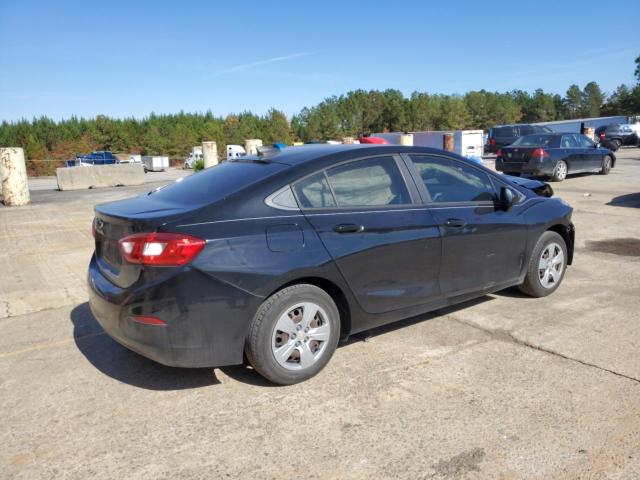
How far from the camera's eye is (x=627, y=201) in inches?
463

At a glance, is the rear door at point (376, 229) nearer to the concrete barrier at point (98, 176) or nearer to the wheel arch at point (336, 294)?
the wheel arch at point (336, 294)

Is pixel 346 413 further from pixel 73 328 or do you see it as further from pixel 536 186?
pixel 536 186

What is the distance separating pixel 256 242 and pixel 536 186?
394 centimetres

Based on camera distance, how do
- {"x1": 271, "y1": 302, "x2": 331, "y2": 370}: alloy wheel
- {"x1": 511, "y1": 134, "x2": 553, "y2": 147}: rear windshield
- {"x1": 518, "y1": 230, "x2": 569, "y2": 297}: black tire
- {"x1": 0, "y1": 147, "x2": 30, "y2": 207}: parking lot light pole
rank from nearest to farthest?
{"x1": 271, "y1": 302, "x2": 331, "y2": 370}: alloy wheel → {"x1": 518, "y1": 230, "x2": 569, "y2": 297}: black tire → {"x1": 0, "y1": 147, "x2": 30, "y2": 207}: parking lot light pole → {"x1": 511, "y1": 134, "x2": 553, "y2": 147}: rear windshield

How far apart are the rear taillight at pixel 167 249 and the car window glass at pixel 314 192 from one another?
31.2 inches

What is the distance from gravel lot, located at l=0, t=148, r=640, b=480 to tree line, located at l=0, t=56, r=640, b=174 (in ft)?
207

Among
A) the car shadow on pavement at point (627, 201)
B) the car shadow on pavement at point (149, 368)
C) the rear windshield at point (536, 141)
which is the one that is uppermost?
the rear windshield at point (536, 141)

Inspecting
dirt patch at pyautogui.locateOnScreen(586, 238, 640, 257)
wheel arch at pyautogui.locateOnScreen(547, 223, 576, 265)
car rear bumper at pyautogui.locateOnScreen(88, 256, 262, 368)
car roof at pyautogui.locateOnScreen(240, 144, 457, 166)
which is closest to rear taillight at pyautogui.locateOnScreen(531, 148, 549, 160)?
→ dirt patch at pyautogui.locateOnScreen(586, 238, 640, 257)

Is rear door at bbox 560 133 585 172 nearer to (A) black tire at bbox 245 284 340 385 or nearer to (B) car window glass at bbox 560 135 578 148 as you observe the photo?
(B) car window glass at bbox 560 135 578 148

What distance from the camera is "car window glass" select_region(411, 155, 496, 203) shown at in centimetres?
442

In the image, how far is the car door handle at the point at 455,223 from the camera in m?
4.35

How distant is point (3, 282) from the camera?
21.6 feet

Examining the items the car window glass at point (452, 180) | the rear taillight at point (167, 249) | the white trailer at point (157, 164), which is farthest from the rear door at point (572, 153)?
the white trailer at point (157, 164)

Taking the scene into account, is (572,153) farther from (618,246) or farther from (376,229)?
(376,229)
